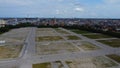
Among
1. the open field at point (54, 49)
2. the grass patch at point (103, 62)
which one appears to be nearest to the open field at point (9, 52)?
the open field at point (54, 49)

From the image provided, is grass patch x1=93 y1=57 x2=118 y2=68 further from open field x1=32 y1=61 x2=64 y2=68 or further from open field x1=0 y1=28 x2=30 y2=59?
open field x1=0 y1=28 x2=30 y2=59

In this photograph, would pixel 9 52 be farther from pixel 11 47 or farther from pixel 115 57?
pixel 115 57

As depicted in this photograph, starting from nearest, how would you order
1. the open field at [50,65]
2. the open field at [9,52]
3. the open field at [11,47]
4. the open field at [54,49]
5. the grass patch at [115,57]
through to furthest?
the open field at [50,65]
the grass patch at [115,57]
the open field at [9,52]
the open field at [11,47]
the open field at [54,49]

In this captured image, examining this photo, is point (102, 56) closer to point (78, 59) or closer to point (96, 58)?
point (96, 58)

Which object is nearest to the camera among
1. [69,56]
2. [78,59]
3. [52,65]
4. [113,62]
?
[52,65]

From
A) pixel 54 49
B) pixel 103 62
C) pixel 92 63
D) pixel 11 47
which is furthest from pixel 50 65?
pixel 11 47

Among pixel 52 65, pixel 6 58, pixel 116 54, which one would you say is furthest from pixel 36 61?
pixel 116 54

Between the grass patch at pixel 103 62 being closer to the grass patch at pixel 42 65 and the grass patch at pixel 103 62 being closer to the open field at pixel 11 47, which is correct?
the grass patch at pixel 42 65

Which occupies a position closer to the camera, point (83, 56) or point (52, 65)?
point (52, 65)

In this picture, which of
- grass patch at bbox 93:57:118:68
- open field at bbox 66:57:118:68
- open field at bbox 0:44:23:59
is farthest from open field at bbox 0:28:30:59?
grass patch at bbox 93:57:118:68
